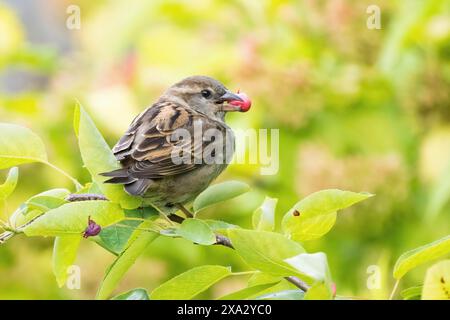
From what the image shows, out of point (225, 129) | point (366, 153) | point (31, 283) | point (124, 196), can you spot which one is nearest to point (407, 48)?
point (366, 153)

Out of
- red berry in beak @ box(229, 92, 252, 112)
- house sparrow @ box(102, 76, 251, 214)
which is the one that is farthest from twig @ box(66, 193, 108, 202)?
red berry in beak @ box(229, 92, 252, 112)

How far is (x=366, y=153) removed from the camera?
12.2ft

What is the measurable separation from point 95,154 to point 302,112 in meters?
2.07

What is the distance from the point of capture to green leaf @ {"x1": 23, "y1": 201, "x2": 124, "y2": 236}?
163 centimetres

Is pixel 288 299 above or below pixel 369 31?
below

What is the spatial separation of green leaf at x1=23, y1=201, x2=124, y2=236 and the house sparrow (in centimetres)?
33

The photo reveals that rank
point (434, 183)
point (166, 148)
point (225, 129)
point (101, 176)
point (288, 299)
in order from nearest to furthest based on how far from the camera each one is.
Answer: point (288, 299), point (101, 176), point (166, 148), point (225, 129), point (434, 183)

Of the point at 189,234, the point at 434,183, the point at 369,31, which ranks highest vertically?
the point at 369,31

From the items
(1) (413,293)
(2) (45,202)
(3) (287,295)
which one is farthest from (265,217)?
(2) (45,202)

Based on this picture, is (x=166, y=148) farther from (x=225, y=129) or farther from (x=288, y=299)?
(x=288, y=299)

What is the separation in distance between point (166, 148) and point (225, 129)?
0.36 meters

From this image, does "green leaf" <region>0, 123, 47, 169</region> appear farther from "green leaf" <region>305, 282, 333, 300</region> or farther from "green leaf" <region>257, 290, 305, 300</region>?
"green leaf" <region>305, 282, 333, 300</region>

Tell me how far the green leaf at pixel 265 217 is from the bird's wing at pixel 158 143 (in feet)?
1.13

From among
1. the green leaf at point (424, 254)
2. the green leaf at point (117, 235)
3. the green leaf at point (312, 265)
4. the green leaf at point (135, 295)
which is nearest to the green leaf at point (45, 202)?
the green leaf at point (117, 235)
